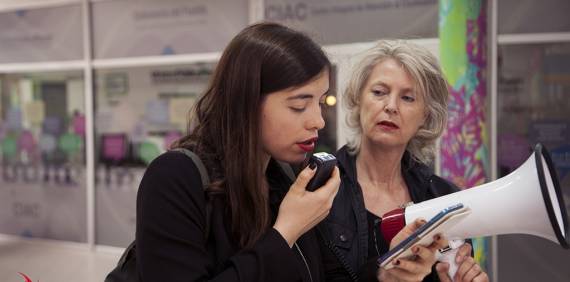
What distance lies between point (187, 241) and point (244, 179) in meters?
0.22

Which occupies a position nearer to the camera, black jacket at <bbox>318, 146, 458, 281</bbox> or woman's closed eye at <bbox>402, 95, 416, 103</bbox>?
black jacket at <bbox>318, 146, 458, 281</bbox>

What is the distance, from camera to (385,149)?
6.42 ft

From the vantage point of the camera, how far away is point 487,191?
1.48m

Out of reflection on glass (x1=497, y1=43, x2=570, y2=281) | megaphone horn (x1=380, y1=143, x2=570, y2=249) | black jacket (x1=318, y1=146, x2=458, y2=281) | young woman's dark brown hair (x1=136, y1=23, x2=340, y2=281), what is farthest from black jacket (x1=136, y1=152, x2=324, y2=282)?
reflection on glass (x1=497, y1=43, x2=570, y2=281)

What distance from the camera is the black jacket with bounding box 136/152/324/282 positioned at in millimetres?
1218

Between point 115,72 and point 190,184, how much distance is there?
543cm

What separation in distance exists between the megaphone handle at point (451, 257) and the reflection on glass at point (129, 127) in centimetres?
458

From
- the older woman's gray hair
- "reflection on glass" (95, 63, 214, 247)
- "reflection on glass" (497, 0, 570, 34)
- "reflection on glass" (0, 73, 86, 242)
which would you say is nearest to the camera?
the older woman's gray hair

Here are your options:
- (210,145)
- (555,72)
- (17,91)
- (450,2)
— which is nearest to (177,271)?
(210,145)

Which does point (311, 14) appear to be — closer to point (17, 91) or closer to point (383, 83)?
point (383, 83)

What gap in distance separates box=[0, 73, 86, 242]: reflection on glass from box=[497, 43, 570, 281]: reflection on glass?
191 inches

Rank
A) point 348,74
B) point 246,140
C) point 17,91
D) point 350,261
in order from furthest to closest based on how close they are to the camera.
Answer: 1. point 17,91
2. point 348,74
3. point 350,261
4. point 246,140

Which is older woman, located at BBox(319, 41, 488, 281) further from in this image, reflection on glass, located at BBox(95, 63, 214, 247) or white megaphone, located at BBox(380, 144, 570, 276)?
reflection on glass, located at BBox(95, 63, 214, 247)

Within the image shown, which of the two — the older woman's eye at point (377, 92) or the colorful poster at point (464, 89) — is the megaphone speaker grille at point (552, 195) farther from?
the colorful poster at point (464, 89)
